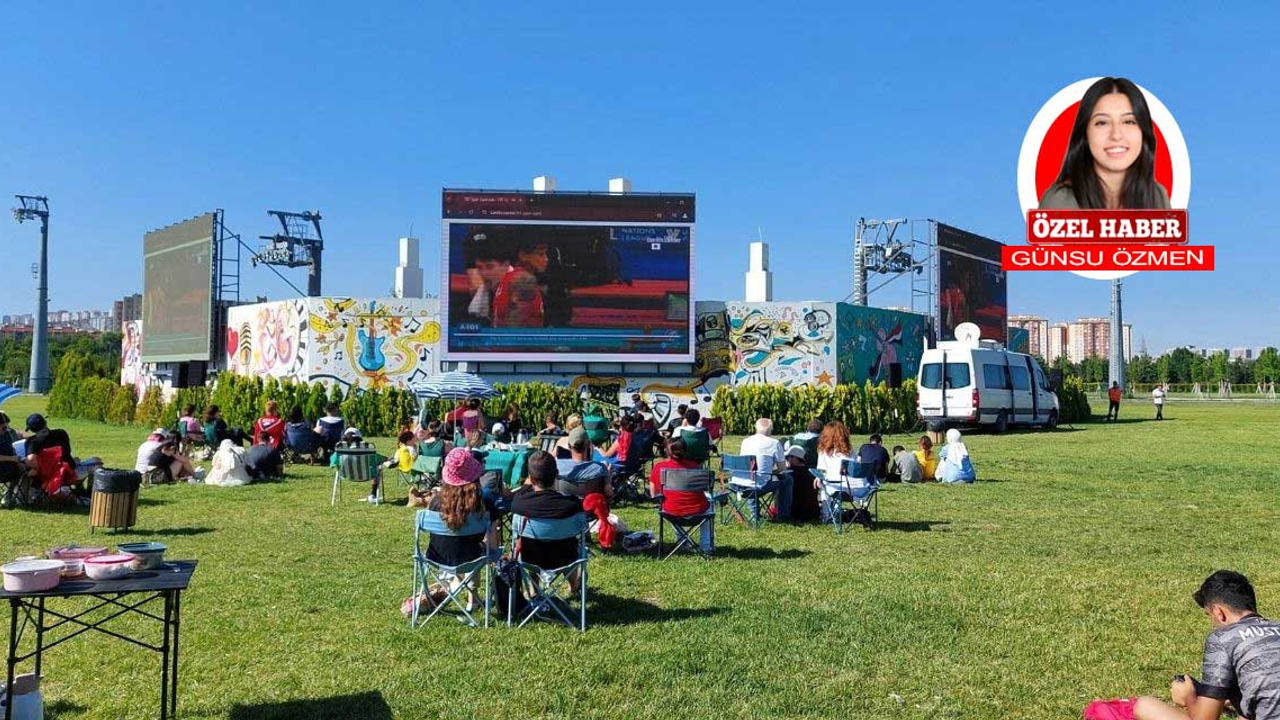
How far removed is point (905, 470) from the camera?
15.2 meters

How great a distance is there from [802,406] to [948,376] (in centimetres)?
413

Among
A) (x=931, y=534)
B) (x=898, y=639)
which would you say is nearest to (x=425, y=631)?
(x=898, y=639)

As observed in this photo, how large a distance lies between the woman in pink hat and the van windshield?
2174 cm

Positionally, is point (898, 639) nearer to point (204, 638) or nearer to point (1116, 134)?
point (1116, 134)

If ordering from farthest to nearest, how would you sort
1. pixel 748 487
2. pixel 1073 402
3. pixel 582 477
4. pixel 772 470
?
1. pixel 1073 402
2. pixel 772 470
3. pixel 748 487
4. pixel 582 477

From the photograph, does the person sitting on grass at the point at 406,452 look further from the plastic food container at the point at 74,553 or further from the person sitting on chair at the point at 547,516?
the plastic food container at the point at 74,553

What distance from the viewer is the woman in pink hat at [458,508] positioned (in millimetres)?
6484

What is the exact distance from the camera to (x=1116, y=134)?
468 centimetres

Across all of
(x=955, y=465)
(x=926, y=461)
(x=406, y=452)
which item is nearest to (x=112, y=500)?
(x=406, y=452)

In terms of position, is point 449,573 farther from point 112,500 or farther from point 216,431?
point 216,431

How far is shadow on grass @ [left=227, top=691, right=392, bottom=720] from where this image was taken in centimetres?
485

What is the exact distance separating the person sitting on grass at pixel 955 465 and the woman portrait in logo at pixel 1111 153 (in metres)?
10.9

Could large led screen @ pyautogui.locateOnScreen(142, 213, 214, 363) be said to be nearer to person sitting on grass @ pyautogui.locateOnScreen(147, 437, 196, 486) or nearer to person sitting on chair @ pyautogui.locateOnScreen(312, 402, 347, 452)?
person sitting on chair @ pyautogui.locateOnScreen(312, 402, 347, 452)

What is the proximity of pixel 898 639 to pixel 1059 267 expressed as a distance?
2.43 meters
